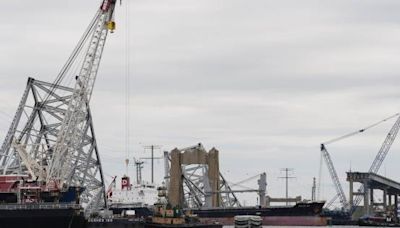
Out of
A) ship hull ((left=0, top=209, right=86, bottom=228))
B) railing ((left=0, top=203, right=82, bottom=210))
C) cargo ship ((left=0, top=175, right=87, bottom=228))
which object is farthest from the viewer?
railing ((left=0, top=203, right=82, bottom=210))

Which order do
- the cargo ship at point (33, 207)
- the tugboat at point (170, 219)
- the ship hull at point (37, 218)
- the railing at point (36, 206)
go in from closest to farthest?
1. the ship hull at point (37, 218)
2. the cargo ship at point (33, 207)
3. the railing at point (36, 206)
4. the tugboat at point (170, 219)

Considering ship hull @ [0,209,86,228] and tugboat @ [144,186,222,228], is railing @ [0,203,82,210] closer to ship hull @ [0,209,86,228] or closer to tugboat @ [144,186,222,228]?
ship hull @ [0,209,86,228]

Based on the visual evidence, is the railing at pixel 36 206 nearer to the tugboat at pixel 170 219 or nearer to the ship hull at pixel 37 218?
the ship hull at pixel 37 218

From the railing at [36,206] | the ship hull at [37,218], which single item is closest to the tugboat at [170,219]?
the railing at [36,206]

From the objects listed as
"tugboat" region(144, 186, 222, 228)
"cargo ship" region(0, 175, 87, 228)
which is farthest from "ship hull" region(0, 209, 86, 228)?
"tugboat" region(144, 186, 222, 228)

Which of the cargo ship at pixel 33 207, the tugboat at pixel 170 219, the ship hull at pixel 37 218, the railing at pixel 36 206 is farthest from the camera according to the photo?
the tugboat at pixel 170 219

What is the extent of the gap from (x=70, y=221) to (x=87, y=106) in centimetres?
3189

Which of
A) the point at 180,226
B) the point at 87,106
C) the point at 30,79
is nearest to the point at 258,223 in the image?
the point at 180,226

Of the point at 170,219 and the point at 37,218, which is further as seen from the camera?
the point at 170,219

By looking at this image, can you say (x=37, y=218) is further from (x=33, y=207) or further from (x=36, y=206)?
(x=36, y=206)

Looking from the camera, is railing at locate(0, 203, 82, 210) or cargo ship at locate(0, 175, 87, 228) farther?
railing at locate(0, 203, 82, 210)

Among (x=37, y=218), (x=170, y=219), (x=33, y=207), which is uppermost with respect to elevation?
(x=33, y=207)

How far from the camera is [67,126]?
15562cm

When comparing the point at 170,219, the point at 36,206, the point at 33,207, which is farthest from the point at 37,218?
the point at 170,219
